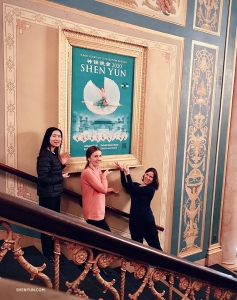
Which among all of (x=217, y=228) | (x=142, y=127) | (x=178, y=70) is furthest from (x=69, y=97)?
(x=217, y=228)

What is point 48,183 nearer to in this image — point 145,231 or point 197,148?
point 145,231

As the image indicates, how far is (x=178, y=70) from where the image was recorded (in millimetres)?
3568

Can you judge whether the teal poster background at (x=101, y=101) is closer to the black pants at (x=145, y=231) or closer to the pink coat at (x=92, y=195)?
the pink coat at (x=92, y=195)

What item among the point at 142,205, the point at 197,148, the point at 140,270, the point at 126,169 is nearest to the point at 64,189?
the point at 126,169

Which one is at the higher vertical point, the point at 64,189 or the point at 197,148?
the point at 197,148

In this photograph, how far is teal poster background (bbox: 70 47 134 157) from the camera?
9.62 ft

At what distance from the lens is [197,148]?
3.93 metres

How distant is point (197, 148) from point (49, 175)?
2184mm

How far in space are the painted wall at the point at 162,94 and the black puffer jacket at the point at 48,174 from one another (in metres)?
0.22

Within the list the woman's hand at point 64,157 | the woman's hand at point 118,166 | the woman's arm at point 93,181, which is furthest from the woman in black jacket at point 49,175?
the woman's hand at point 118,166

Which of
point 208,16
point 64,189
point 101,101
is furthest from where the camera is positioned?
point 208,16

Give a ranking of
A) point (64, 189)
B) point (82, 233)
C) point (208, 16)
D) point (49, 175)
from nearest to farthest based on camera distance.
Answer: point (82, 233), point (49, 175), point (64, 189), point (208, 16)

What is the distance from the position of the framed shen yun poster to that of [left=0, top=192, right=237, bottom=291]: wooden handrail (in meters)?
1.85

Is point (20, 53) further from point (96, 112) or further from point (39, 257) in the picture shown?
point (39, 257)
